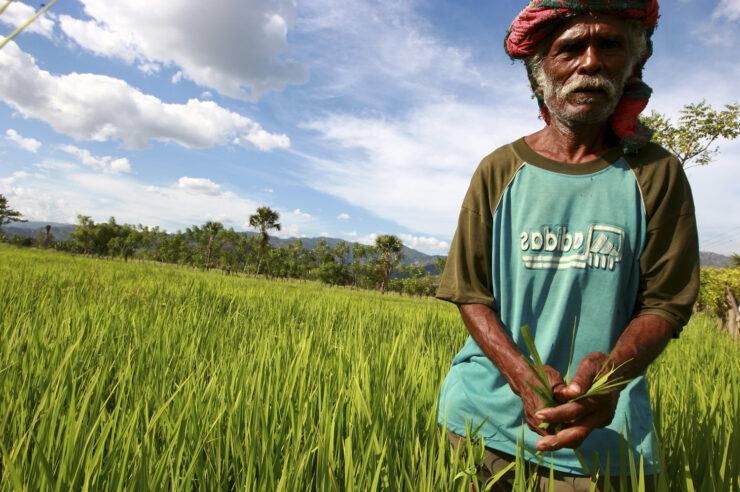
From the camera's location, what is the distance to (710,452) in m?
1.04

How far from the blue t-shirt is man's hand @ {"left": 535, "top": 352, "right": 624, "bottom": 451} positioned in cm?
20

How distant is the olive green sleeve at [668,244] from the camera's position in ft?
2.93

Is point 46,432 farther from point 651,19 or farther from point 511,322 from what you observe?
point 651,19

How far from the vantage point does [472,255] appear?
104 centimetres

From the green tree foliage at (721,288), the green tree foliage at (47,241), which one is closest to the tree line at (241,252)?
the green tree foliage at (47,241)

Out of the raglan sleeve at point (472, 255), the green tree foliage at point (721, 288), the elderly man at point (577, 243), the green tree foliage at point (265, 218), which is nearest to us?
the elderly man at point (577, 243)

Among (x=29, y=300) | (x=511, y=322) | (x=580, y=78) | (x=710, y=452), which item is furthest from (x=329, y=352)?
(x=29, y=300)

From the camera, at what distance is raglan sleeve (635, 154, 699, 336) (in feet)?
2.93

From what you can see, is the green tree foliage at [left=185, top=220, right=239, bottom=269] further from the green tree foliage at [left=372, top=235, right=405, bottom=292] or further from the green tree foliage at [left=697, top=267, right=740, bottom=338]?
the green tree foliage at [left=697, top=267, right=740, bottom=338]

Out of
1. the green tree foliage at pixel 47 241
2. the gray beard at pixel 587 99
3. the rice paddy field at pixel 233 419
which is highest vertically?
the gray beard at pixel 587 99

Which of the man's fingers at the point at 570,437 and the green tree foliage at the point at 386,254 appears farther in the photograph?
the green tree foliage at the point at 386,254

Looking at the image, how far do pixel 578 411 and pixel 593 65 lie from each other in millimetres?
837

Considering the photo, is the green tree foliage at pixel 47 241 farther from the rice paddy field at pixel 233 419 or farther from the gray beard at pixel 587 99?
the gray beard at pixel 587 99

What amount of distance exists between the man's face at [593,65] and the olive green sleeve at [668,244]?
0.20 m
